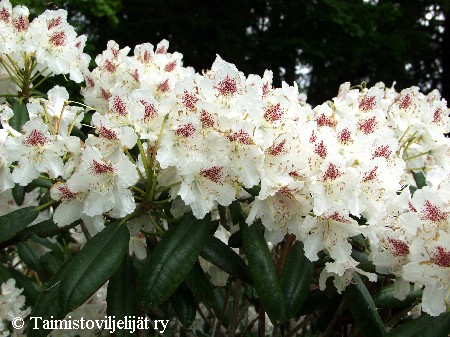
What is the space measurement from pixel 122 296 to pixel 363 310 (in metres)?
0.59

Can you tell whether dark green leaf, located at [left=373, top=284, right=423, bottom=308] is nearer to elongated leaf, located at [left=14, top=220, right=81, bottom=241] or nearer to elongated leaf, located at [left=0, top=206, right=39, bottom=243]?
elongated leaf, located at [left=14, top=220, right=81, bottom=241]

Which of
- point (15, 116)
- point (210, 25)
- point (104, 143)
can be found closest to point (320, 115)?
point (104, 143)

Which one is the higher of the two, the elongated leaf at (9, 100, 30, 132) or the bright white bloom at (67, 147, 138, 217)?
the bright white bloom at (67, 147, 138, 217)

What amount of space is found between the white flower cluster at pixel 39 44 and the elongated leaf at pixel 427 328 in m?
1.22

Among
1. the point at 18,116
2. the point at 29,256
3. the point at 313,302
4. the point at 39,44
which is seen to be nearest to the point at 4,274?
the point at 29,256

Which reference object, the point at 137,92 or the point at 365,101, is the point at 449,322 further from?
the point at 137,92

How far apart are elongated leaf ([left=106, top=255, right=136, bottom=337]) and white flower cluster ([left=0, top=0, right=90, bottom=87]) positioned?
2.31 feet

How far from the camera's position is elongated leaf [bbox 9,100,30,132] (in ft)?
5.56

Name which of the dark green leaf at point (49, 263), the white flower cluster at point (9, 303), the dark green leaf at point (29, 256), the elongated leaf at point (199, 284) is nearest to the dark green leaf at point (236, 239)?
the elongated leaf at point (199, 284)

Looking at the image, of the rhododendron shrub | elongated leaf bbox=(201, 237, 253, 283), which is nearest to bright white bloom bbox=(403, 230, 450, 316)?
the rhododendron shrub

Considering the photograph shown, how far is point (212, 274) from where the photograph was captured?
161 cm

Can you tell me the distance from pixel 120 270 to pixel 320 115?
0.63 meters

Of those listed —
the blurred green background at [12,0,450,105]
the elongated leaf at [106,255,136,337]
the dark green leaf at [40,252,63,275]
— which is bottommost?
the dark green leaf at [40,252,63,275]

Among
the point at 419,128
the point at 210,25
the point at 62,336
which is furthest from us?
the point at 210,25
